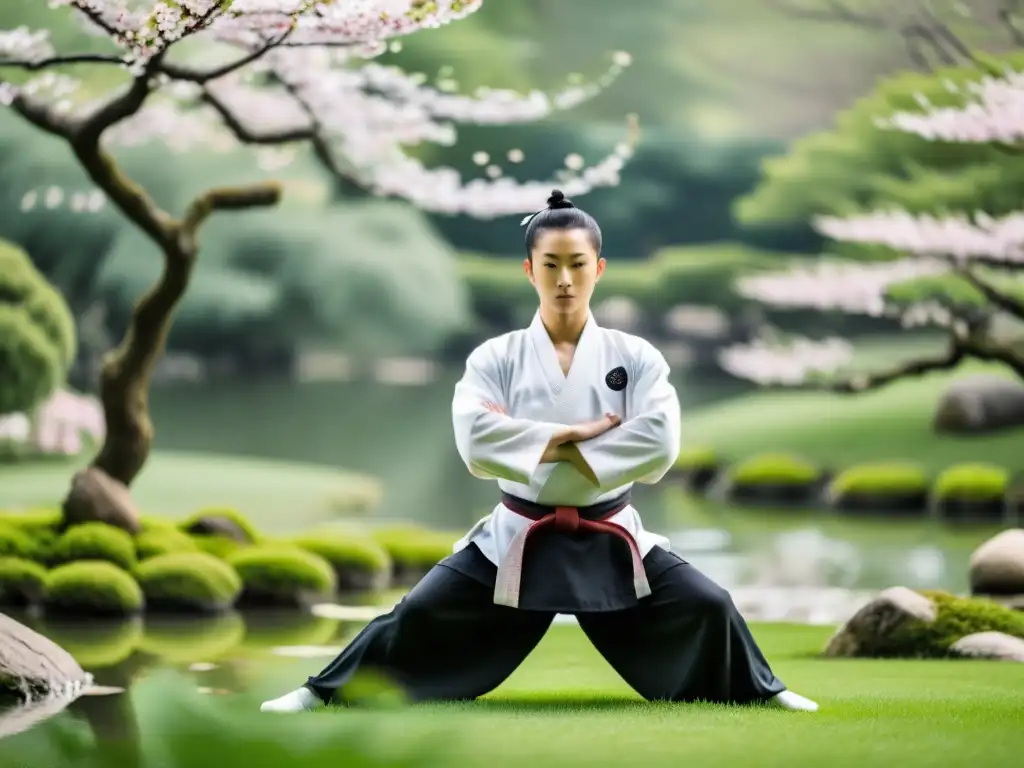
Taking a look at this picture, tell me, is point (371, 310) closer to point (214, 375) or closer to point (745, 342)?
point (214, 375)

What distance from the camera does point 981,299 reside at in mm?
11922

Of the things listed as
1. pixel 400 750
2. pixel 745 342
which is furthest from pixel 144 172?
pixel 400 750

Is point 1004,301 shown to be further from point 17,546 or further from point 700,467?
point 17,546

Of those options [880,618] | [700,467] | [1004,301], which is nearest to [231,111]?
[880,618]

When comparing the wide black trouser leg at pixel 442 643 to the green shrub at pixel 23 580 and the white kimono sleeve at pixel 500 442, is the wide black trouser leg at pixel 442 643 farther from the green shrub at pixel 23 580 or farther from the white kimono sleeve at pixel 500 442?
the green shrub at pixel 23 580

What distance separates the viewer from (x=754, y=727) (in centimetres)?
268

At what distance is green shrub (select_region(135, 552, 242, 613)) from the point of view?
5.38 metres

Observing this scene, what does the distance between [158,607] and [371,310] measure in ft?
22.2

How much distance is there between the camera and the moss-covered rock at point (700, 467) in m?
11.2

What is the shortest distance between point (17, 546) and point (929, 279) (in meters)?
8.36

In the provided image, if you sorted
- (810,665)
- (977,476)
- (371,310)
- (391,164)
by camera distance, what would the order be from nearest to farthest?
Answer: (810,665), (391,164), (977,476), (371,310)

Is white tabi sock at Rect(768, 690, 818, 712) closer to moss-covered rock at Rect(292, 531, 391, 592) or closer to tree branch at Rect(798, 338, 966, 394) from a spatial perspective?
moss-covered rock at Rect(292, 531, 391, 592)

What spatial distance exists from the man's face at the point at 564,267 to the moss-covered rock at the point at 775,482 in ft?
25.0

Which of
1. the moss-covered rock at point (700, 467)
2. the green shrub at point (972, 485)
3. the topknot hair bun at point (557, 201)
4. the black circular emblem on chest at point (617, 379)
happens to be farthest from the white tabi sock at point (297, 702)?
the moss-covered rock at point (700, 467)
